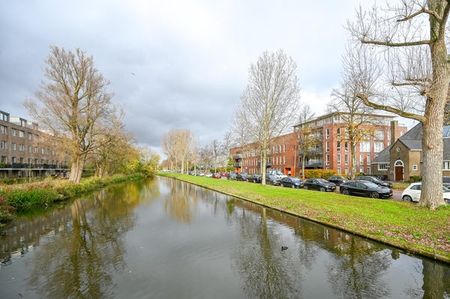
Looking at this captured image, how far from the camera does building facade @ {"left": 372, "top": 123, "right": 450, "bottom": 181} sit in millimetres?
38612

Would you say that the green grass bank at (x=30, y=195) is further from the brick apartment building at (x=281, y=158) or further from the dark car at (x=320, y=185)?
the brick apartment building at (x=281, y=158)

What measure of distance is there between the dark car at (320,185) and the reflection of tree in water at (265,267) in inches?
721

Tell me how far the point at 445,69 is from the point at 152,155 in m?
90.4

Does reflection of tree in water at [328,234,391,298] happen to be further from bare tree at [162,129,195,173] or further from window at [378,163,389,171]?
bare tree at [162,129,195,173]

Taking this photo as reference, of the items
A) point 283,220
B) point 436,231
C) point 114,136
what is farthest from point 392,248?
point 114,136

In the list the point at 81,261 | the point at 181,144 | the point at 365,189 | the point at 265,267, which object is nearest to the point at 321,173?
the point at 365,189

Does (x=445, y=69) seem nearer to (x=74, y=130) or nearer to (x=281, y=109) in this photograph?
(x=281, y=109)

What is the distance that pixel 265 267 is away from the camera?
25.3ft

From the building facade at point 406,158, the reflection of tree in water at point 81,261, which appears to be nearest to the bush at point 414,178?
the building facade at point 406,158

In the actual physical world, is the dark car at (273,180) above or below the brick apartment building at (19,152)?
below

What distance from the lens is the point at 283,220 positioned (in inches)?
569

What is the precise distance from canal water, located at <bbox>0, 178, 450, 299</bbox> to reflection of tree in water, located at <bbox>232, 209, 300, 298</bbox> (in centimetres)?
3

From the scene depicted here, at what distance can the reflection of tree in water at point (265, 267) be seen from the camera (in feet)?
20.8

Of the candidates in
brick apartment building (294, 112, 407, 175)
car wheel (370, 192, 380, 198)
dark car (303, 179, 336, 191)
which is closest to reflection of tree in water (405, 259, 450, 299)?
car wheel (370, 192, 380, 198)
